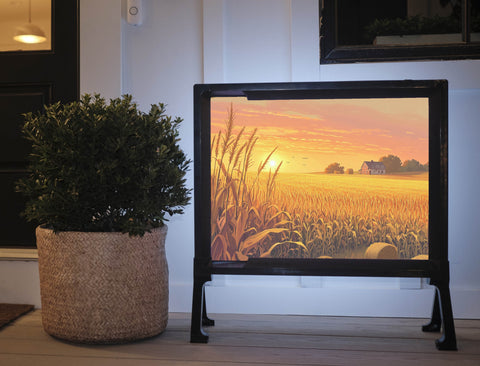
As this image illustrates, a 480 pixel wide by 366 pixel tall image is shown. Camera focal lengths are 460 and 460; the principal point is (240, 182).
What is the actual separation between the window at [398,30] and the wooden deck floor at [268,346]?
3.35 ft

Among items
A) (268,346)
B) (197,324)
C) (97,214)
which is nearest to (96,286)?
(97,214)

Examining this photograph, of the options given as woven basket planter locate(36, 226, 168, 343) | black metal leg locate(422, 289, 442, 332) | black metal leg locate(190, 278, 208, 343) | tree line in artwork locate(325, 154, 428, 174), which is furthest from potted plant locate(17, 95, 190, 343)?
black metal leg locate(422, 289, 442, 332)

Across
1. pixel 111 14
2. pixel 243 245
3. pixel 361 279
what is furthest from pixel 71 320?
pixel 111 14

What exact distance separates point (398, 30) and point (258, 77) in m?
0.58

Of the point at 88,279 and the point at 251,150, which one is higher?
the point at 251,150

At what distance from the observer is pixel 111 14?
1.88 m

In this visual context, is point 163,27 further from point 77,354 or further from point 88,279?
point 77,354

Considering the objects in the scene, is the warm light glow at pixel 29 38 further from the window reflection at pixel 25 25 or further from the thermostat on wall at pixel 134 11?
the thermostat on wall at pixel 134 11

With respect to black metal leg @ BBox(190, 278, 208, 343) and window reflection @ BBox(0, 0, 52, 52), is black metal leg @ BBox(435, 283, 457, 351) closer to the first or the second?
black metal leg @ BBox(190, 278, 208, 343)

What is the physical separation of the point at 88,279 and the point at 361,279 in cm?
104

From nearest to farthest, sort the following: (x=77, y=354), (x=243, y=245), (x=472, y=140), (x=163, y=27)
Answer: (x=77, y=354) < (x=243, y=245) < (x=472, y=140) < (x=163, y=27)

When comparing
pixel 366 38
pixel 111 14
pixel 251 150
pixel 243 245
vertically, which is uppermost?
pixel 111 14

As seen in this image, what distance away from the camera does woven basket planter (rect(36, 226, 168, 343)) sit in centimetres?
142

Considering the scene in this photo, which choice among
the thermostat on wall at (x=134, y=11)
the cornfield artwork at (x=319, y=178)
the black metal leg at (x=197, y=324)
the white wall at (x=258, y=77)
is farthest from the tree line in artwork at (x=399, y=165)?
the thermostat on wall at (x=134, y=11)
